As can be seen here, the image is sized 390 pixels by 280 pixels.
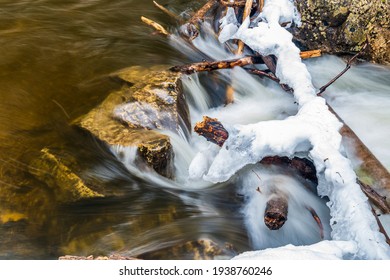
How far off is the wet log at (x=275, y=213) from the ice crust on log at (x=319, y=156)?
0.40 meters

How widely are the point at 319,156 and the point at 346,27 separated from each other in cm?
333

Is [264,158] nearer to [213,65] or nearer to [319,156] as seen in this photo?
[319,156]

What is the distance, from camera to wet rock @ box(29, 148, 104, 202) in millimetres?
3764

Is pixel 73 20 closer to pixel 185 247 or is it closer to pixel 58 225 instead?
pixel 58 225

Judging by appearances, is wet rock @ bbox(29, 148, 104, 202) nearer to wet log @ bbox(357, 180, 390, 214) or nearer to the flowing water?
the flowing water

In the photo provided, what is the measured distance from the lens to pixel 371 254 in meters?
2.93

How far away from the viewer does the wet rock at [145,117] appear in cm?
404

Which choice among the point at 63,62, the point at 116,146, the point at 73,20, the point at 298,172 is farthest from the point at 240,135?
the point at 73,20

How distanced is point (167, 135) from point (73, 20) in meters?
3.58

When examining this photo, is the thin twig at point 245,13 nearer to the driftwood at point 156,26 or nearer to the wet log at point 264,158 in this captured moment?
the driftwood at point 156,26

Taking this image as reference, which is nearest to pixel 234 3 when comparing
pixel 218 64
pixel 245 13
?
pixel 245 13

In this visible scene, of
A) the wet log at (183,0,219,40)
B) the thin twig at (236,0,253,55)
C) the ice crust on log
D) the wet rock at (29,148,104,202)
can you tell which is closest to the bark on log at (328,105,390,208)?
the ice crust on log

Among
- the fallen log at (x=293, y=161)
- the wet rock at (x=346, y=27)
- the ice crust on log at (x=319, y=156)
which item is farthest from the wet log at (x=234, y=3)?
the fallen log at (x=293, y=161)

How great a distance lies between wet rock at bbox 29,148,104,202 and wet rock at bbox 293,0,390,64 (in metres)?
4.19
